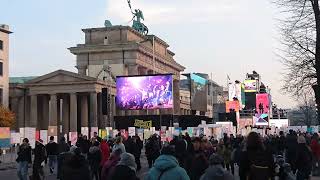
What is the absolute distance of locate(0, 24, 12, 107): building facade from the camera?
296 feet

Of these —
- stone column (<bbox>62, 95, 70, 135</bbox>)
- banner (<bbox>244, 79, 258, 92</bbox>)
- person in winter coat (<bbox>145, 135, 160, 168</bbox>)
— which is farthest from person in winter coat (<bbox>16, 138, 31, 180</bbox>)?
banner (<bbox>244, 79, 258, 92</bbox>)

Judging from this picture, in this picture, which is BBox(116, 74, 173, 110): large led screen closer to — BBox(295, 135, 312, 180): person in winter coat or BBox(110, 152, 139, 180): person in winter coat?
BBox(295, 135, 312, 180): person in winter coat

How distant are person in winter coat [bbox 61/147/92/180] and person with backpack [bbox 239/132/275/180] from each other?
2658mm

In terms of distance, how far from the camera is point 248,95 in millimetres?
136125

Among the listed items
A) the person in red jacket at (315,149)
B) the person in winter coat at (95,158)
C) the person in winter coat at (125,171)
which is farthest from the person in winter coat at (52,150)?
the person in winter coat at (125,171)

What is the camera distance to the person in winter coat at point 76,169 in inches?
376

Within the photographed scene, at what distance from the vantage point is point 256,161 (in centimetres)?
892

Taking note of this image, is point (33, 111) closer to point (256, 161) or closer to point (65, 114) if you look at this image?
point (65, 114)

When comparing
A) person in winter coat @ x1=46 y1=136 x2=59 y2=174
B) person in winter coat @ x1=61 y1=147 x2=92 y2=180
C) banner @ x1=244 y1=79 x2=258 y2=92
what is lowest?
person in winter coat @ x1=46 y1=136 x2=59 y2=174

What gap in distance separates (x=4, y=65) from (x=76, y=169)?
8537 cm

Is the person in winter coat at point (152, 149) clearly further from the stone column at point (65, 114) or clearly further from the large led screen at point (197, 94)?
the stone column at point (65, 114)

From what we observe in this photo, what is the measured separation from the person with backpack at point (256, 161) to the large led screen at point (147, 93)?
4711 cm

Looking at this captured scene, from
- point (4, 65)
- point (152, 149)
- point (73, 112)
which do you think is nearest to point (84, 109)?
point (73, 112)

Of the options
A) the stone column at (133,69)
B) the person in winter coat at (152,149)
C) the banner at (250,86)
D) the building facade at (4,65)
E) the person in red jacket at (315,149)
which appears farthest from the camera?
the banner at (250,86)
